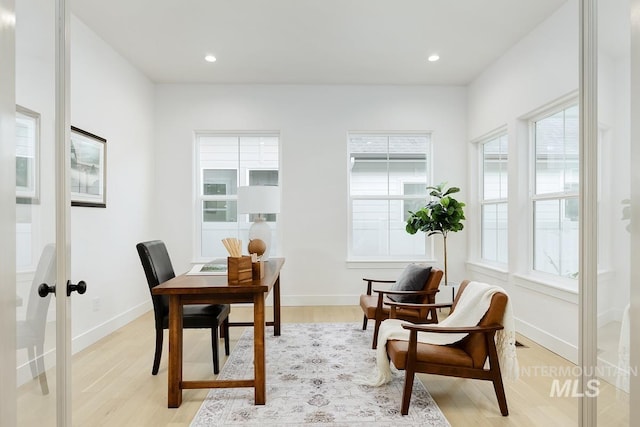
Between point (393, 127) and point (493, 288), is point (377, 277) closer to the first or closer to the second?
point (393, 127)

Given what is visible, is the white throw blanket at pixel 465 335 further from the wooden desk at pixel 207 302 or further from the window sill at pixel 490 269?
the window sill at pixel 490 269

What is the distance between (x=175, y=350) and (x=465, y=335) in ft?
5.79

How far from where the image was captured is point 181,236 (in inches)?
186

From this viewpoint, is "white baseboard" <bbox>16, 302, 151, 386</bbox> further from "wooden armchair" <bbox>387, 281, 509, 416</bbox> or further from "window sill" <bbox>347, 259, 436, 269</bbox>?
"wooden armchair" <bbox>387, 281, 509, 416</bbox>

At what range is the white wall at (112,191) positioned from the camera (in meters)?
3.24

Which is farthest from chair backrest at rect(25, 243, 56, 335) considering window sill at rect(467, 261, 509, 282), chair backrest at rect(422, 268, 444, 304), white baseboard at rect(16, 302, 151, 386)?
window sill at rect(467, 261, 509, 282)

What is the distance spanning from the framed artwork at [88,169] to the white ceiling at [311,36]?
3.46ft

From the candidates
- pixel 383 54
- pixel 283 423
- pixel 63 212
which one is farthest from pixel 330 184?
pixel 63 212

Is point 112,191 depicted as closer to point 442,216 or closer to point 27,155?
point 27,155

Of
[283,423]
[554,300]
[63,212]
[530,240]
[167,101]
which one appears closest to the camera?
[63,212]

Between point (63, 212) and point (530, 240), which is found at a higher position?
point (63, 212)

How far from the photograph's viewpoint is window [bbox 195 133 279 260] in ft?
15.9

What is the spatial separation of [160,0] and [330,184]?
8.80 ft

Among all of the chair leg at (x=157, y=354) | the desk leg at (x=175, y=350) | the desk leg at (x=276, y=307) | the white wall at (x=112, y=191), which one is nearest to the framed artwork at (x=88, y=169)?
the white wall at (x=112, y=191)
